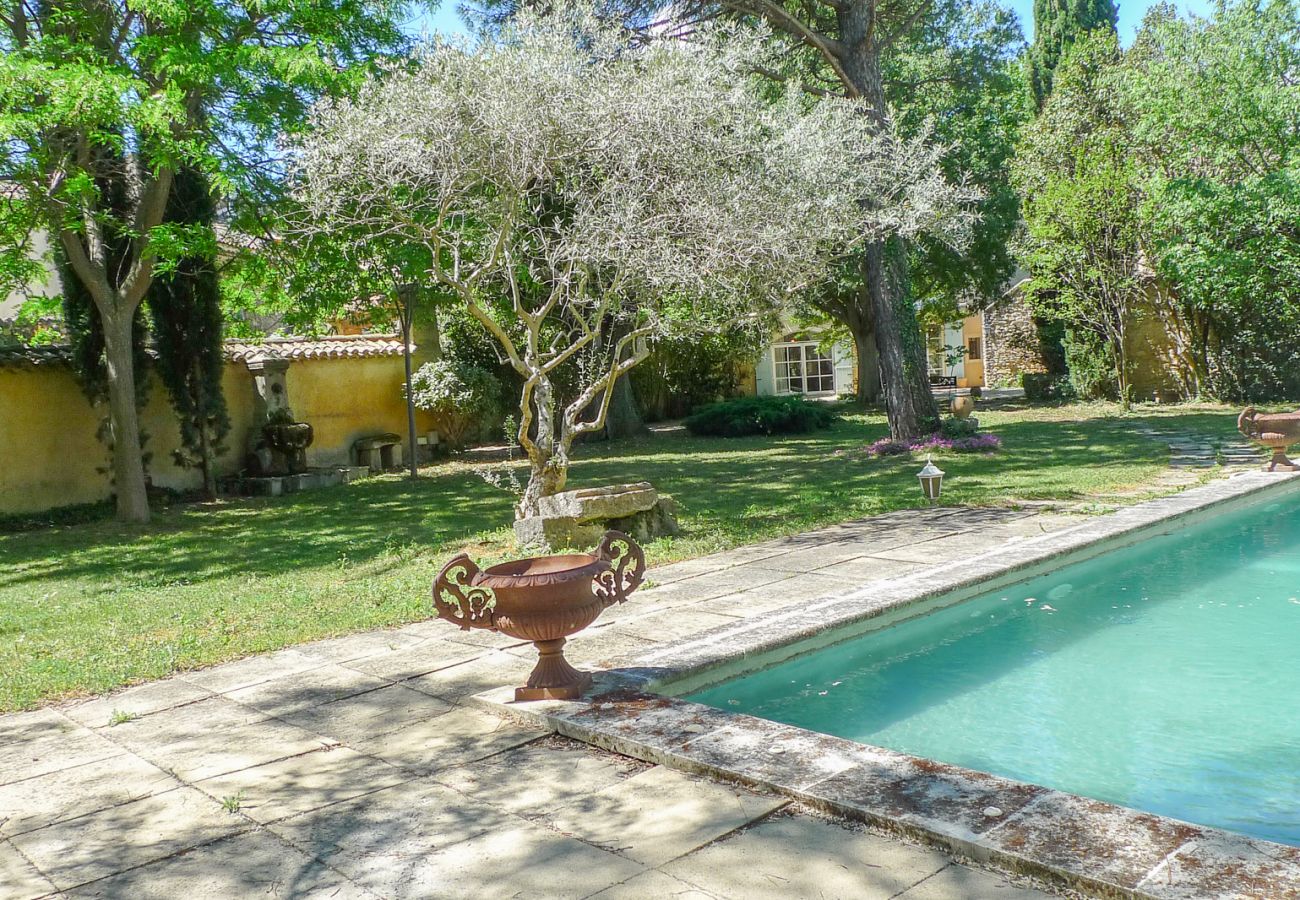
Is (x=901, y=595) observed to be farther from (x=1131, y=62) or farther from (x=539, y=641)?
(x=1131, y=62)

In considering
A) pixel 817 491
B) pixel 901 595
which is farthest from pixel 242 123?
pixel 901 595

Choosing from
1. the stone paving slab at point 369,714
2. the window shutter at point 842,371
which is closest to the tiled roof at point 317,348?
the stone paving slab at point 369,714

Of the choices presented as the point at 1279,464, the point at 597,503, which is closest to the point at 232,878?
the point at 597,503

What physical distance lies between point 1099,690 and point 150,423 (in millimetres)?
14019

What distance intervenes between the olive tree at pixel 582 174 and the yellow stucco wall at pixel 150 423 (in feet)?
23.1

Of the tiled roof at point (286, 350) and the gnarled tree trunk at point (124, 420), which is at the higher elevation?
the tiled roof at point (286, 350)

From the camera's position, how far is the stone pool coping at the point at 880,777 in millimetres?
2660

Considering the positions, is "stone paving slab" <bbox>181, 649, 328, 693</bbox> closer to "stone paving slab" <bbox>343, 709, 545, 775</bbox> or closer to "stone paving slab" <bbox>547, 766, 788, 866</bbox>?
"stone paving slab" <bbox>343, 709, 545, 775</bbox>

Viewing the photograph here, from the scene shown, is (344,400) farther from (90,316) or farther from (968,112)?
(968,112)

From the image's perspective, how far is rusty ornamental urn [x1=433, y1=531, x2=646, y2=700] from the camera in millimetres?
4285

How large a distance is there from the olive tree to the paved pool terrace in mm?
3728

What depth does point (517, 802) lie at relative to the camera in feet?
11.5

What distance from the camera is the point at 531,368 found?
8852 mm

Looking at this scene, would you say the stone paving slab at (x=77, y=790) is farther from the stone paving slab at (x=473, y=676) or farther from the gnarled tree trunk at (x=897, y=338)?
the gnarled tree trunk at (x=897, y=338)
